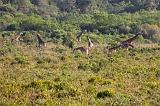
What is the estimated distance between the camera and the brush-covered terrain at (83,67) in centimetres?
1209

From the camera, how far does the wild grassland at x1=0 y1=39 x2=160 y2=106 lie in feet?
38.8

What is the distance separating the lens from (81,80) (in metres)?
14.9

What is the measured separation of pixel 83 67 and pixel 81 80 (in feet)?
11.9

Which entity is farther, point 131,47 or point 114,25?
point 114,25

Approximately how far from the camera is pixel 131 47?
25.4m

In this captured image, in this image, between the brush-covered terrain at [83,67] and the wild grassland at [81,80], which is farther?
the brush-covered terrain at [83,67]

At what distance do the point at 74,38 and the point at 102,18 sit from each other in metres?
11.3

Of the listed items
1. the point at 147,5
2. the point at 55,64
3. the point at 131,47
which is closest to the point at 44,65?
the point at 55,64

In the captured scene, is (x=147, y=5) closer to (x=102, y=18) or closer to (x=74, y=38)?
(x=102, y=18)

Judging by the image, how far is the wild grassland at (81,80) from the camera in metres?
11.8

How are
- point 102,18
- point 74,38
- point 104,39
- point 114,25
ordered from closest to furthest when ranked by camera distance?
point 74,38 < point 104,39 < point 114,25 < point 102,18

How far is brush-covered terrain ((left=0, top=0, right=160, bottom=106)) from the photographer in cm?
1209

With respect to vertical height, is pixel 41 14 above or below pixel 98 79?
below

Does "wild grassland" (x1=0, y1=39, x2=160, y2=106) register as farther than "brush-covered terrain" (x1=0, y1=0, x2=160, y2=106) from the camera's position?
No
